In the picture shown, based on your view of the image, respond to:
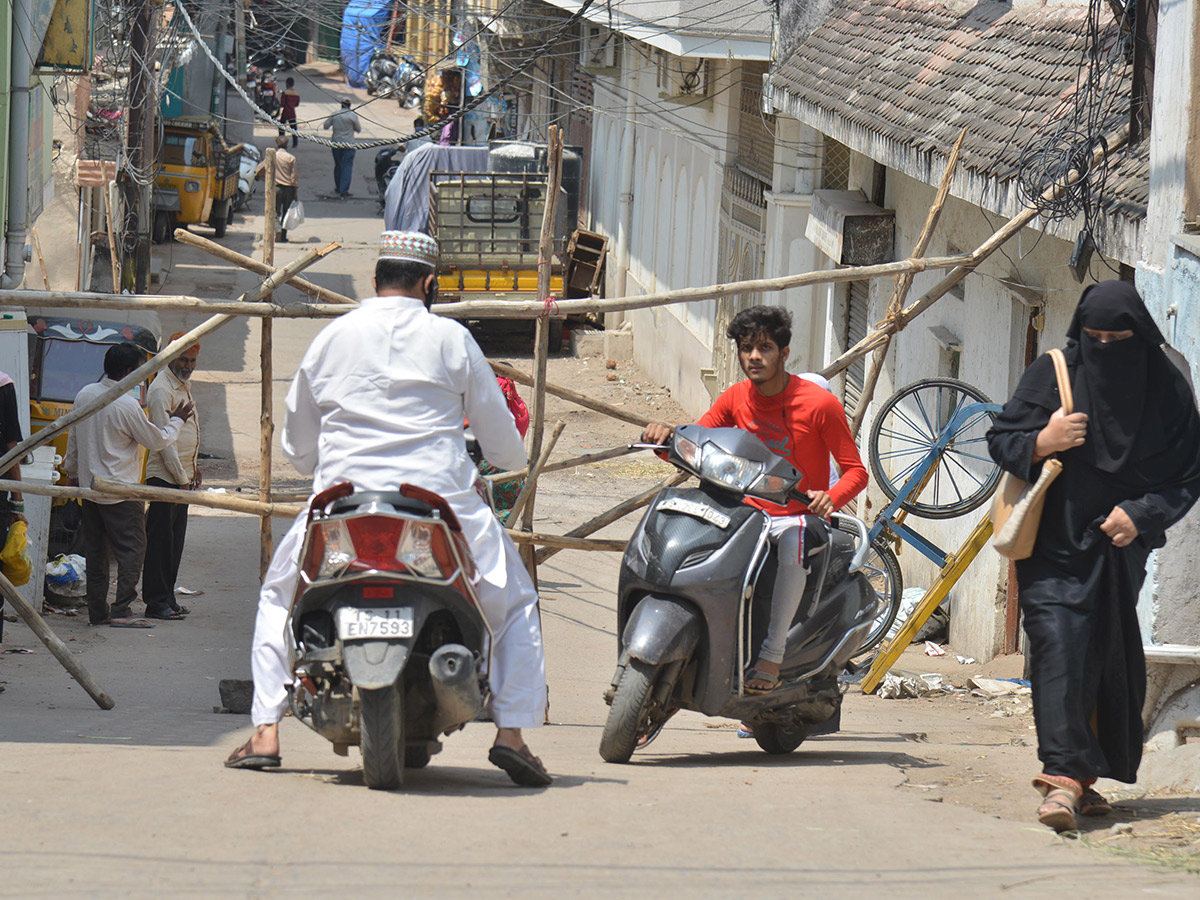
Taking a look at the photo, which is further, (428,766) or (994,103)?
(994,103)

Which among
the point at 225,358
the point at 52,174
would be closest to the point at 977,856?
the point at 52,174

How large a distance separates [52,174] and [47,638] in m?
11.1

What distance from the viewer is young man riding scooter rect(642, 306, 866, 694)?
5.04 meters

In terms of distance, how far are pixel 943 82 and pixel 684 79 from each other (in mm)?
7873

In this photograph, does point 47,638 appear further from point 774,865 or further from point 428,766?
point 774,865

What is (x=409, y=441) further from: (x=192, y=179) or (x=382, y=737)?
(x=192, y=179)

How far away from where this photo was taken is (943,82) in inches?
364

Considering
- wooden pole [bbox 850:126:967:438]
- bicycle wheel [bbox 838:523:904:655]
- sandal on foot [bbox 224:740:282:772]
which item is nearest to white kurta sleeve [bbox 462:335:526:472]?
sandal on foot [bbox 224:740:282:772]

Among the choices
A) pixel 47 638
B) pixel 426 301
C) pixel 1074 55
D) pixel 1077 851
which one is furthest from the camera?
pixel 1074 55

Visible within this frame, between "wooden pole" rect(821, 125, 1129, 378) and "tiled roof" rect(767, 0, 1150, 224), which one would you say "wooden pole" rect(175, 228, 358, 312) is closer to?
"wooden pole" rect(821, 125, 1129, 378)

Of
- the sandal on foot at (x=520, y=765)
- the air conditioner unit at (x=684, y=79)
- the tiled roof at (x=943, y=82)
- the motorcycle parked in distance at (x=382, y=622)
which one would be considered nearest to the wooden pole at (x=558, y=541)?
the sandal on foot at (x=520, y=765)

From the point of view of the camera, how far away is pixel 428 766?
4875mm

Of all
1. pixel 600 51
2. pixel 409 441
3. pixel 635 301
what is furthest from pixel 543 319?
pixel 600 51

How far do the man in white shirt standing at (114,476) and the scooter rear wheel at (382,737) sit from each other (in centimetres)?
453
